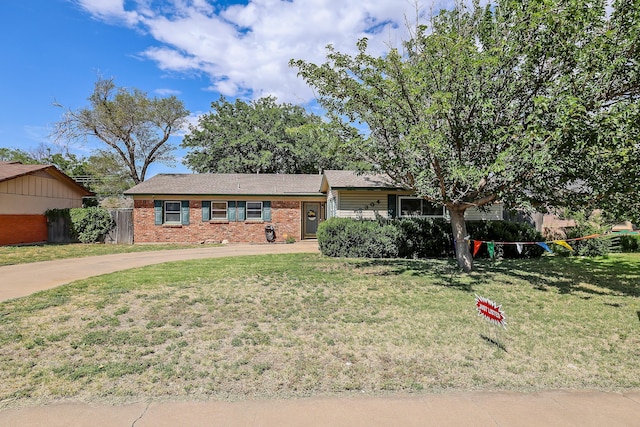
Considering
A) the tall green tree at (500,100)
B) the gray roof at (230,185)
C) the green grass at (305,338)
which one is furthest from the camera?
the gray roof at (230,185)

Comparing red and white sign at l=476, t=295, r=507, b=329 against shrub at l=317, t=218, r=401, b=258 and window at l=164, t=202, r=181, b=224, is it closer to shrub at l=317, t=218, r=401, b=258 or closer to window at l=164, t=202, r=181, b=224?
shrub at l=317, t=218, r=401, b=258

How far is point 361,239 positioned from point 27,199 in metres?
17.0

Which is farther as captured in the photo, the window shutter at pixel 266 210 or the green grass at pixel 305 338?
the window shutter at pixel 266 210

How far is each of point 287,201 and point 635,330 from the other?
15.5m

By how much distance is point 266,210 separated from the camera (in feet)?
62.4

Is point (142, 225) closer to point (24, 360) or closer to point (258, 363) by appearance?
point (24, 360)

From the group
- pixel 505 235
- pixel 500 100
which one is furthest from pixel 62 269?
pixel 505 235

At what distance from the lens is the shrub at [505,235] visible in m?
13.2

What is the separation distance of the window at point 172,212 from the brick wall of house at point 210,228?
1.18ft

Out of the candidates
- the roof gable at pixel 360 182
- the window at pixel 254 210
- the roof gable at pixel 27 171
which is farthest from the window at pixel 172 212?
the roof gable at pixel 360 182

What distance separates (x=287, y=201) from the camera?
19.2 m

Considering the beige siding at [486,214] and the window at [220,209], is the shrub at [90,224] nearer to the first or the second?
the window at [220,209]

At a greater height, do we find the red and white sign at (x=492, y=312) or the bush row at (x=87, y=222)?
the bush row at (x=87, y=222)

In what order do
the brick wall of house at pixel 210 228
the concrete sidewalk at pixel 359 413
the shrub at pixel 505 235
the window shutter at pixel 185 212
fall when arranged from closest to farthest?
the concrete sidewalk at pixel 359 413 < the shrub at pixel 505 235 < the brick wall of house at pixel 210 228 < the window shutter at pixel 185 212
